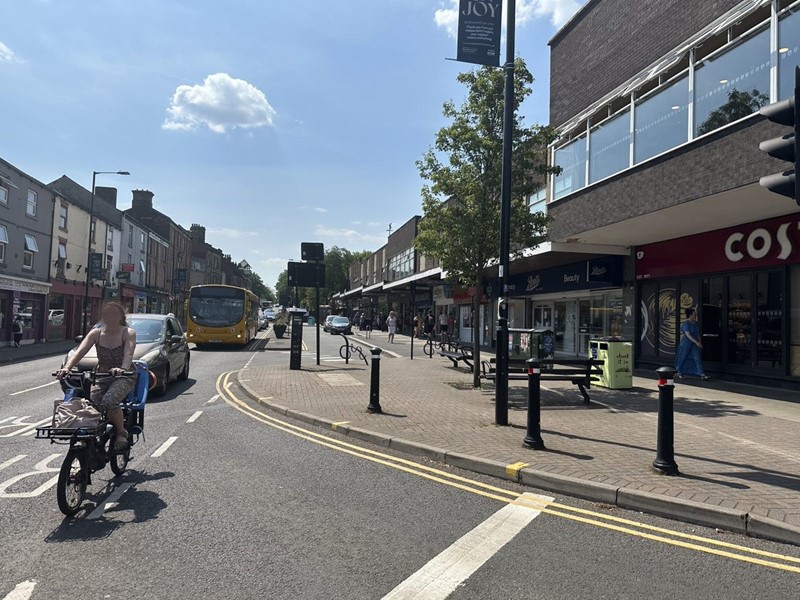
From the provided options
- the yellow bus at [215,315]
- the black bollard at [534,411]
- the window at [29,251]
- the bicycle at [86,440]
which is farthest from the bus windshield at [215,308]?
the black bollard at [534,411]

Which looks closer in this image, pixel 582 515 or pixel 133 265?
pixel 582 515

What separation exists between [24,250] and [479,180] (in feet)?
84.9

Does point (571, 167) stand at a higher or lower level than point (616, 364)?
higher

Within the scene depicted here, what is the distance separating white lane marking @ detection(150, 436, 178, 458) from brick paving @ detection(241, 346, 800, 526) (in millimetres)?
2367

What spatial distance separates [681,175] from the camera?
11.9 metres

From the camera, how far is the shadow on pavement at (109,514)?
4.01m

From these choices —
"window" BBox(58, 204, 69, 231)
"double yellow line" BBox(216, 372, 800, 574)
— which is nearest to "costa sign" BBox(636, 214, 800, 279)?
"double yellow line" BBox(216, 372, 800, 574)

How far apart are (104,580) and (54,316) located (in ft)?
108

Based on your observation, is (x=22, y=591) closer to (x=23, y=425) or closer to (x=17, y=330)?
(x=23, y=425)

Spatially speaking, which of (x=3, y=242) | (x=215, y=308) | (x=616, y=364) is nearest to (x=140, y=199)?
(x=3, y=242)

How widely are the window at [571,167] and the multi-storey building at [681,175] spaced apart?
0.06 m

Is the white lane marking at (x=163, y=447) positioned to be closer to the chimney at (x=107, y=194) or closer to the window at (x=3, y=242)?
the window at (x=3, y=242)

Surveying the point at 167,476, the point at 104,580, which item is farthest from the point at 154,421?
the point at 104,580

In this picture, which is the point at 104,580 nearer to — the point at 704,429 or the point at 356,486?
the point at 356,486
